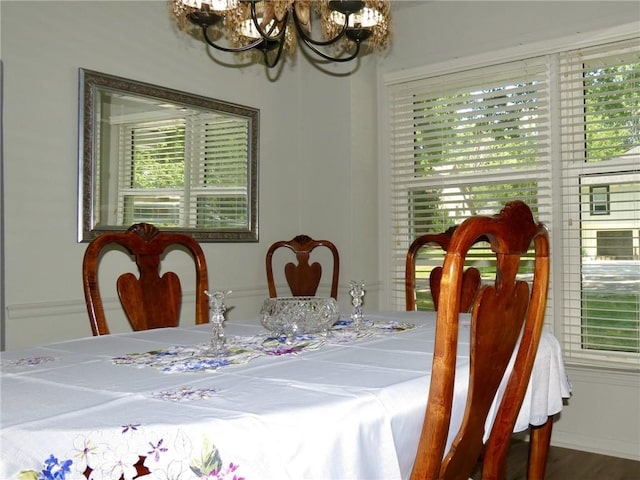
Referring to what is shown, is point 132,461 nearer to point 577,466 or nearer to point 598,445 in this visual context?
point 577,466

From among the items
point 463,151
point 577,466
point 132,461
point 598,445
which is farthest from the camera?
point 463,151

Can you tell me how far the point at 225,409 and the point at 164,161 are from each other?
7.94 feet

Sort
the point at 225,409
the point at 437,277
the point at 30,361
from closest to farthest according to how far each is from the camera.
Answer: the point at 225,409
the point at 30,361
the point at 437,277

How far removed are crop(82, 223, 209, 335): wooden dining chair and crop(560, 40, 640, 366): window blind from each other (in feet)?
6.98

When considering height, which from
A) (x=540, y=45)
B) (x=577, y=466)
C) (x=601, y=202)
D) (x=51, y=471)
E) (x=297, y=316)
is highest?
(x=540, y=45)

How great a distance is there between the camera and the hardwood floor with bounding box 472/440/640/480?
2.87 meters

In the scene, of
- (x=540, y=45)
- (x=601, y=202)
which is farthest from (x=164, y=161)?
(x=601, y=202)

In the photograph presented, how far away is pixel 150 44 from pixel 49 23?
0.54 m

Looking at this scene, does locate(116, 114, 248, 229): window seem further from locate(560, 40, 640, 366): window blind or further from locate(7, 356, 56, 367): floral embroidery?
locate(560, 40, 640, 366): window blind

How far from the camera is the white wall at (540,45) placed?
314 centimetres

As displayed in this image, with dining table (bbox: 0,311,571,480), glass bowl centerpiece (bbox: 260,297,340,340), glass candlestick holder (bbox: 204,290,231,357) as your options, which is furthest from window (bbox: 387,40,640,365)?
glass candlestick holder (bbox: 204,290,231,357)

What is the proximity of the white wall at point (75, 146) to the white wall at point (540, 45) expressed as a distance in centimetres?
32

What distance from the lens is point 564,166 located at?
337 centimetres

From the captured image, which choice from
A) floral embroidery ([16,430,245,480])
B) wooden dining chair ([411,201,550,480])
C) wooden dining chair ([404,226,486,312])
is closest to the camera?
floral embroidery ([16,430,245,480])
